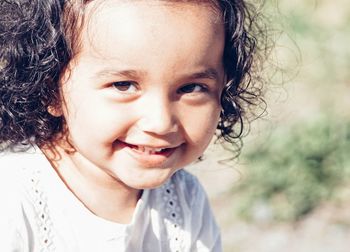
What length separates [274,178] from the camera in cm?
320

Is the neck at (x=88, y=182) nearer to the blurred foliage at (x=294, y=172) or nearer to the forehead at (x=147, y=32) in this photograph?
the forehead at (x=147, y=32)

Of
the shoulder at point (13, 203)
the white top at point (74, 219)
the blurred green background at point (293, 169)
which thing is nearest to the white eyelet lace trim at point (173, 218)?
the white top at point (74, 219)

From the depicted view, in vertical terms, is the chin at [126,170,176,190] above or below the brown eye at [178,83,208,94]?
below

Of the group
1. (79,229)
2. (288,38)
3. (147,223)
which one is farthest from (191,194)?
(288,38)

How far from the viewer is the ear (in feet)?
6.57

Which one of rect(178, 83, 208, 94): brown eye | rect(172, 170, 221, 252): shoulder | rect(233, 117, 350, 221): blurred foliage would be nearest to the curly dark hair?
rect(178, 83, 208, 94): brown eye

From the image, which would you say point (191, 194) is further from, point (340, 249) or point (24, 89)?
point (340, 249)

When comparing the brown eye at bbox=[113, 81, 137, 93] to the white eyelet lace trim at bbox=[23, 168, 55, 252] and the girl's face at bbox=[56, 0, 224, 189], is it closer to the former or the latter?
the girl's face at bbox=[56, 0, 224, 189]

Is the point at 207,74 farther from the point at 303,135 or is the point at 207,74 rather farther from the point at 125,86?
the point at 303,135

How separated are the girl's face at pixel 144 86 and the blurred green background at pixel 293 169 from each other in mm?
972

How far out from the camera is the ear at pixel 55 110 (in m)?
2.00

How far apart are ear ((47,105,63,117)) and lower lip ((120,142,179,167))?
0.64 feet

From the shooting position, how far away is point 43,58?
6.40 ft

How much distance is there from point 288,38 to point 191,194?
168 centimetres
